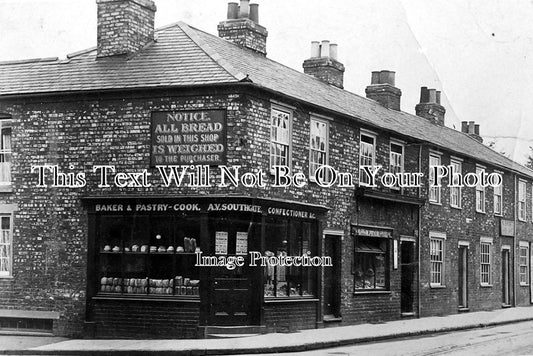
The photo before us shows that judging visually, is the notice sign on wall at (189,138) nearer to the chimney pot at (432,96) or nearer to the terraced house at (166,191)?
the terraced house at (166,191)

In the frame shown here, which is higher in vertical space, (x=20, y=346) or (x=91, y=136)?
(x=91, y=136)

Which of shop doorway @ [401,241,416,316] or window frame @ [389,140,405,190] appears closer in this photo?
window frame @ [389,140,405,190]

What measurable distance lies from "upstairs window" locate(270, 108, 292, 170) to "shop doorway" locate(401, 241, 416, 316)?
7.58m

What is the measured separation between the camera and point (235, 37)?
22203mm

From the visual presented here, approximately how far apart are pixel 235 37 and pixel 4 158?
7.08 m

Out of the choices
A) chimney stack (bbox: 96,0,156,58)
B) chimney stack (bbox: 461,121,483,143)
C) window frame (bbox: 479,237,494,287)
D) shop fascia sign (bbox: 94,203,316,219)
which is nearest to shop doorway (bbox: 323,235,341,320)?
shop fascia sign (bbox: 94,203,316,219)

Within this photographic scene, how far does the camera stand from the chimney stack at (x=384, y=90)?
29.0 metres

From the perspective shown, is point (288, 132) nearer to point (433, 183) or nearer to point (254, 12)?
point (254, 12)

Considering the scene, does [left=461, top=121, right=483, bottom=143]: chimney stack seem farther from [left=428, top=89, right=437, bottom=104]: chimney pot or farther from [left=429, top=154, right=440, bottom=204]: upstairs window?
[left=429, top=154, right=440, bottom=204]: upstairs window

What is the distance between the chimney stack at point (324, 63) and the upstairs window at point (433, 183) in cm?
402

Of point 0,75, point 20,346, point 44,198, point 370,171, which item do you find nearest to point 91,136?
point 44,198

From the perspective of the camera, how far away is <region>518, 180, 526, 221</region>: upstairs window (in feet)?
110

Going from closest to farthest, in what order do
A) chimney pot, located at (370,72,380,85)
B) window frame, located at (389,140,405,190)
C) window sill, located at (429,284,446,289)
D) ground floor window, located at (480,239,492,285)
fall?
window frame, located at (389,140,405,190)
window sill, located at (429,284,446,289)
chimney pot, located at (370,72,380,85)
ground floor window, located at (480,239,492,285)

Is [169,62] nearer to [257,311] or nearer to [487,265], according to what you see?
[257,311]
